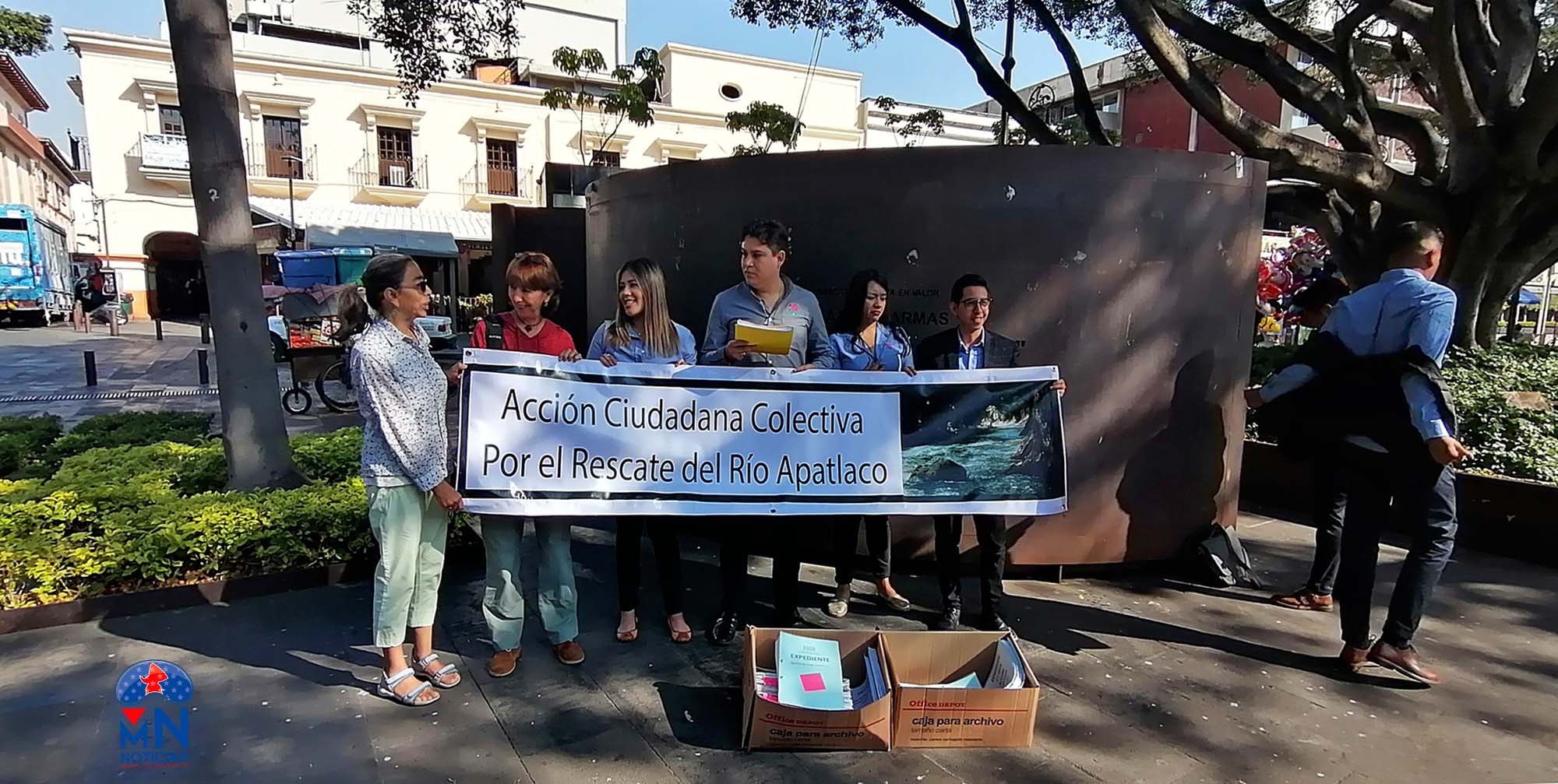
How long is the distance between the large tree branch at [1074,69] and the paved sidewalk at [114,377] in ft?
38.7

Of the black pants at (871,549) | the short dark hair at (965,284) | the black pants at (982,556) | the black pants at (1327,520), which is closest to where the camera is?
the short dark hair at (965,284)

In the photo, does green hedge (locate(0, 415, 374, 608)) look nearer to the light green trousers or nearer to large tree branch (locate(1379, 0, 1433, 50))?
Result: the light green trousers

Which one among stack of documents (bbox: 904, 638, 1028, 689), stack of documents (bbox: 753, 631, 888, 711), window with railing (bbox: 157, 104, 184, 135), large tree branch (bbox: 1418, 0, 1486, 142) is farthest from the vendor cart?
window with railing (bbox: 157, 104, 184, 135)

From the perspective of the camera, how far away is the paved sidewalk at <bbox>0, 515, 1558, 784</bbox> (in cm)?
285

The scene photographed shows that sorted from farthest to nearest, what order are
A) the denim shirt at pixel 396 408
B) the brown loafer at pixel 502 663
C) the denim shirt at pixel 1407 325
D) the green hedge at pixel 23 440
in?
the green hedge at pixel 23 440 → the brown loafer at pixel 502 663 → the denim shirt at pixel 1407 325 → the denim shirt at pixel 396 408

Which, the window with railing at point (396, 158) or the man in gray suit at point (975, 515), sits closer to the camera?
the man in gray suit at point (975, 515)

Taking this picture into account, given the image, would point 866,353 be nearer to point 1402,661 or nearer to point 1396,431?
point 1396,431

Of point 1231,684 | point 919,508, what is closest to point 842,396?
point 919,508

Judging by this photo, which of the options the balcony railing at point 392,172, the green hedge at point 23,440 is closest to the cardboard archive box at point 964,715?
the green hedge at point 23,440

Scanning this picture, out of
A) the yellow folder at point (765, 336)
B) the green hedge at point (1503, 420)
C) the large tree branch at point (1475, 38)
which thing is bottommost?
the green hedge at point (1503, 420)

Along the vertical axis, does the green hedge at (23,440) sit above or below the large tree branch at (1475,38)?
below

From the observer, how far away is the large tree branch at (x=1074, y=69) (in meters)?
13.1

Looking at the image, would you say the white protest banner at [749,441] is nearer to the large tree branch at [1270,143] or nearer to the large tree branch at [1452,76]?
the large tree branch at [1270,143]

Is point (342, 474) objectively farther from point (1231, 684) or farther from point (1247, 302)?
point (1247, 302)
